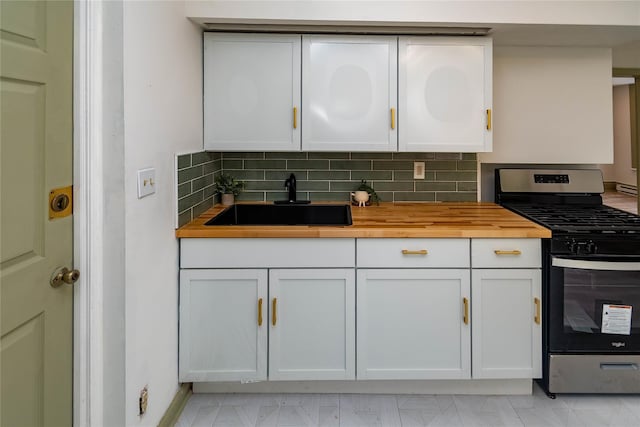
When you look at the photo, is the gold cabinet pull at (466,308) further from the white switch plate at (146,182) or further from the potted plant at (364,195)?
the white switch plate at (146,182)

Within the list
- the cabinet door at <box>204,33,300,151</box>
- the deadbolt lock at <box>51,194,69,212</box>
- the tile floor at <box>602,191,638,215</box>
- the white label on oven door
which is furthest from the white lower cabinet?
the tile floor at <box>602,191,638,215</box>

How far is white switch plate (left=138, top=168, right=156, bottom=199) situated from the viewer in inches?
66.1

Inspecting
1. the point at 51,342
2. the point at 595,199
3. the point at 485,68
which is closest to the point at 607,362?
the point at 595,199

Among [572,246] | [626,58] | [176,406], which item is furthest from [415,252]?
[626,58]

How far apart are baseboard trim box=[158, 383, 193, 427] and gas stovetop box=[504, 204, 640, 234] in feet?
6.35

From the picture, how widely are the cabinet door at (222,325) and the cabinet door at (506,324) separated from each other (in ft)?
3.39

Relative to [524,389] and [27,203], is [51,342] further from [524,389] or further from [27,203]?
[524,389]

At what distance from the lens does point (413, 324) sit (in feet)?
7.15

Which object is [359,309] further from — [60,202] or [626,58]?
[626,58]

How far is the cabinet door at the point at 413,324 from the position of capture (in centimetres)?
216

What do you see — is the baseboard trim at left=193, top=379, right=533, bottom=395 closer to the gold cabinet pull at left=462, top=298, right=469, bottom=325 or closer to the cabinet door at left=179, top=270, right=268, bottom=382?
the cabinet door at left=179, top=270, right=268, bottom=382

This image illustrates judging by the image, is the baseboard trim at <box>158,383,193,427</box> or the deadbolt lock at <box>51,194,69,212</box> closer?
the deadbolt lock at <box>51,194,69,212</box>

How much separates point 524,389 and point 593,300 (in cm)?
57

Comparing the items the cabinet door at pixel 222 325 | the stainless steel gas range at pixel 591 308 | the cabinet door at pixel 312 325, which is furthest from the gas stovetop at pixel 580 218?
the cabinet door at pixel 222 325
